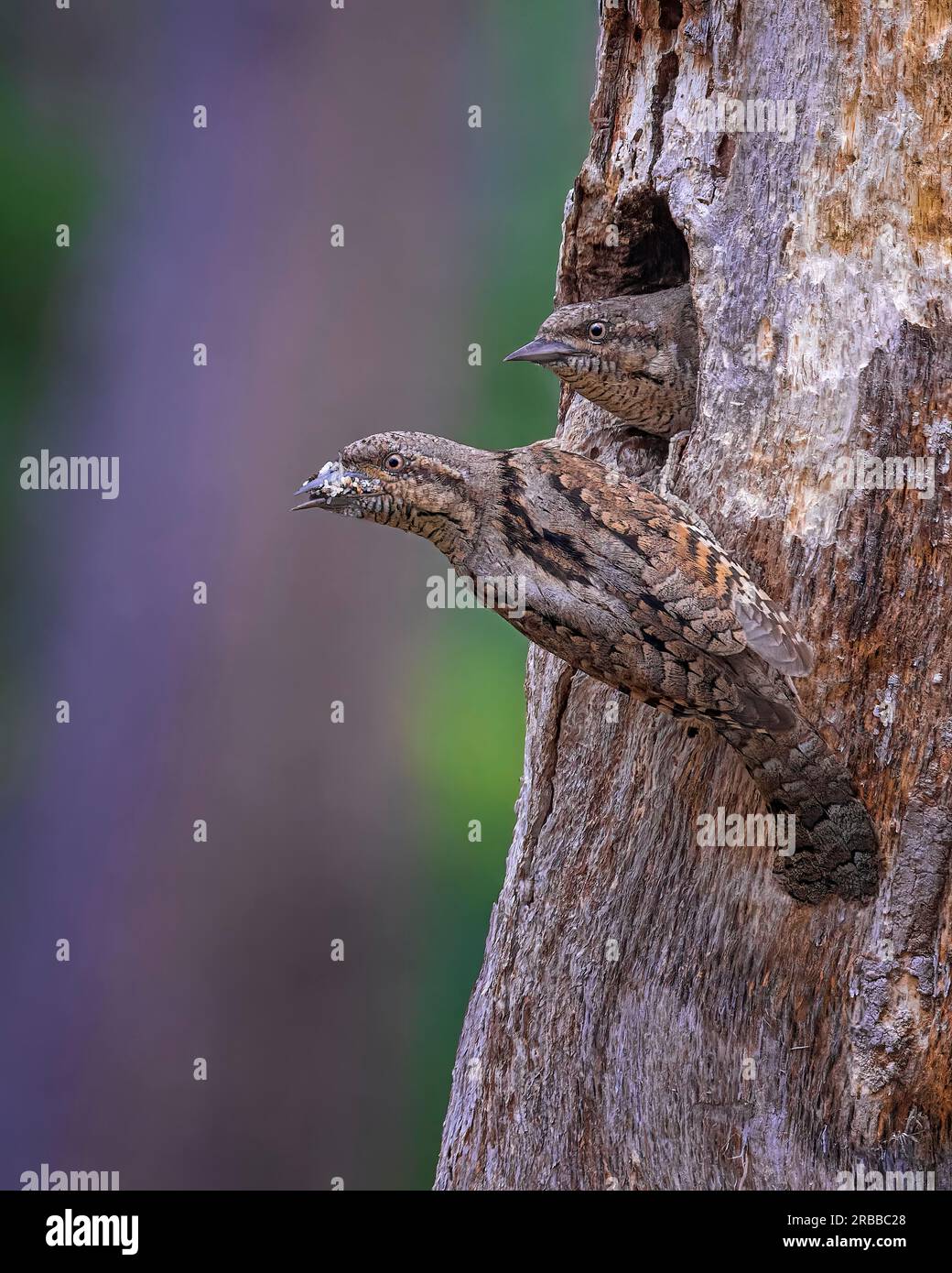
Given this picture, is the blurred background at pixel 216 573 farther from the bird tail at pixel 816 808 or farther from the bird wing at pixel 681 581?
the bird tail at pixel 816 808

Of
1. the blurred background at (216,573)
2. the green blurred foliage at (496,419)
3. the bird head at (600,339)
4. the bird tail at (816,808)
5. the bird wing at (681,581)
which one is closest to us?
the bird wing at (681,581)

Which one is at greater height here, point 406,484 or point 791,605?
point 406,484

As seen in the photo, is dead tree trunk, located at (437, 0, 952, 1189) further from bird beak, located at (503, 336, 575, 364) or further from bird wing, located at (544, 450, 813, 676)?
bird beak, located at (503, 336, 575, 364)

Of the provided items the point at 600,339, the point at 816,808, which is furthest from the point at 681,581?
the point at 600,339

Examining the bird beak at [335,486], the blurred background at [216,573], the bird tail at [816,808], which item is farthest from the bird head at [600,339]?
the blurred background at [216,573]

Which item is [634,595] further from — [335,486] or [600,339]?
[600,339]

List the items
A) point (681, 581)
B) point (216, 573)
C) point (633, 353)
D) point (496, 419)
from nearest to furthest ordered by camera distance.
Result: point (681, 581) < point (633, 353) < point (216, 573) < point (496, 419)
